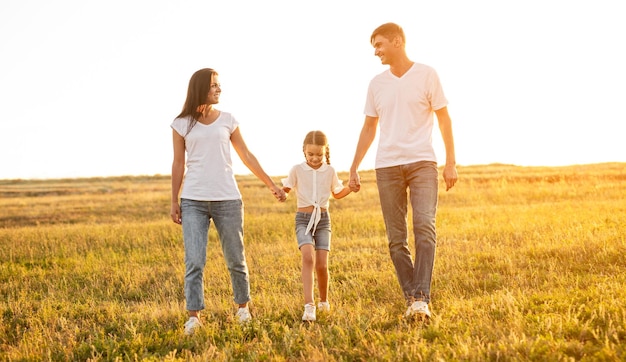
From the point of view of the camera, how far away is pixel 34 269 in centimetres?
1119

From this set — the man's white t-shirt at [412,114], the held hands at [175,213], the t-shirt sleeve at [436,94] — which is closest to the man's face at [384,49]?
the man's white t-shirt at [412,114]

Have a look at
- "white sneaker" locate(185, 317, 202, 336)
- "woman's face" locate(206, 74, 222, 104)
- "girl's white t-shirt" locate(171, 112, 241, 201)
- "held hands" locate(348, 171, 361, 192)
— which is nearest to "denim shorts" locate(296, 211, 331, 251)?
"held hands" locate(348, 171, 361, 192)

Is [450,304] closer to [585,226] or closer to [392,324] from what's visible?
[392,324]

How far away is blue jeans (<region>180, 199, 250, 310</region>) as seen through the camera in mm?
6059

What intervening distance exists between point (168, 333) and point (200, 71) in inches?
110

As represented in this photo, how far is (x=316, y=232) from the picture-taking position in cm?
664

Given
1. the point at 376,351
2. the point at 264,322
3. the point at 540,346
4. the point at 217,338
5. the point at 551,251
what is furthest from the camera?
the point at 551,251

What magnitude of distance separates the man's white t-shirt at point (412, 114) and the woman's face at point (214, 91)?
6.03 ft

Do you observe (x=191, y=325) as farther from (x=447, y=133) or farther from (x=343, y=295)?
(x=447, y=133)

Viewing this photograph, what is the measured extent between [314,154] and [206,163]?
4.22 feet

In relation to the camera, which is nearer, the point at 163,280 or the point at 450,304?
the point at 450,304

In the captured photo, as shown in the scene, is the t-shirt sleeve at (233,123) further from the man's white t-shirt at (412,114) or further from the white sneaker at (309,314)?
the white sneaker at (309,314)

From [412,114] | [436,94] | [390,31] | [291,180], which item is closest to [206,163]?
[291,180]

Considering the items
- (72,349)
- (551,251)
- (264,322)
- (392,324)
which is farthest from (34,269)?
(551,251)
